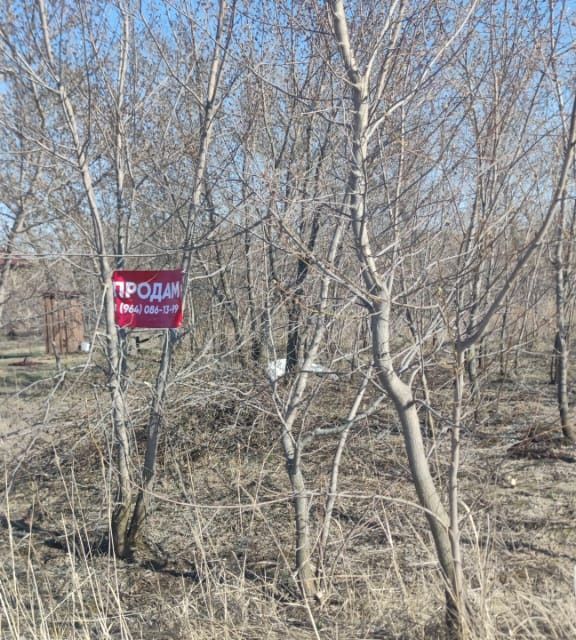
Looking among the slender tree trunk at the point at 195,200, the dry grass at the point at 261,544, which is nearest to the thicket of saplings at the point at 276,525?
the dry grass at the point at 261,544

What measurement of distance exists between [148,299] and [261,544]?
6.87 feet

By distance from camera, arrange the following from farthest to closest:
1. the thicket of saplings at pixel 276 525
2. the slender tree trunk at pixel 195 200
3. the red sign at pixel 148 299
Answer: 1. the slender tree trunk at pixel 195 200
2. the red sign at pixel 148 299
3. the thicket of saplings at pixel 276 525

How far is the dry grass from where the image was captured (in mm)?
3551

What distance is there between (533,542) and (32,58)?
16.4 feet

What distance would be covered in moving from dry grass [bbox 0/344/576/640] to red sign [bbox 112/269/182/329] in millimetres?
581

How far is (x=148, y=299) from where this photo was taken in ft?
15.4

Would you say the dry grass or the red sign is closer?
the dry grass

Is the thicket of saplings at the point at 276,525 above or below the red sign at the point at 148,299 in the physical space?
below

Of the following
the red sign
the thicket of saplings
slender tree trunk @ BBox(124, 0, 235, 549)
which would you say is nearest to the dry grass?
the thicket of saplings

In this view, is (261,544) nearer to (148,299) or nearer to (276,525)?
(276,525)

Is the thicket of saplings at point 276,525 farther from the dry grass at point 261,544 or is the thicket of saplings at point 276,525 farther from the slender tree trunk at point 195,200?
the slender tree trunk at point 195,200

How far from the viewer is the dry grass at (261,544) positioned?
11.6 feet

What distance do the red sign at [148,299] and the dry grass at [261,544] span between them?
0.58 m

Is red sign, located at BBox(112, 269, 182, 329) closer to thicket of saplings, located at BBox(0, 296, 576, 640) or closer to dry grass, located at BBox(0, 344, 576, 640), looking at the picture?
thicket of saplings, located at BBox(0, 296, 576, 640)
